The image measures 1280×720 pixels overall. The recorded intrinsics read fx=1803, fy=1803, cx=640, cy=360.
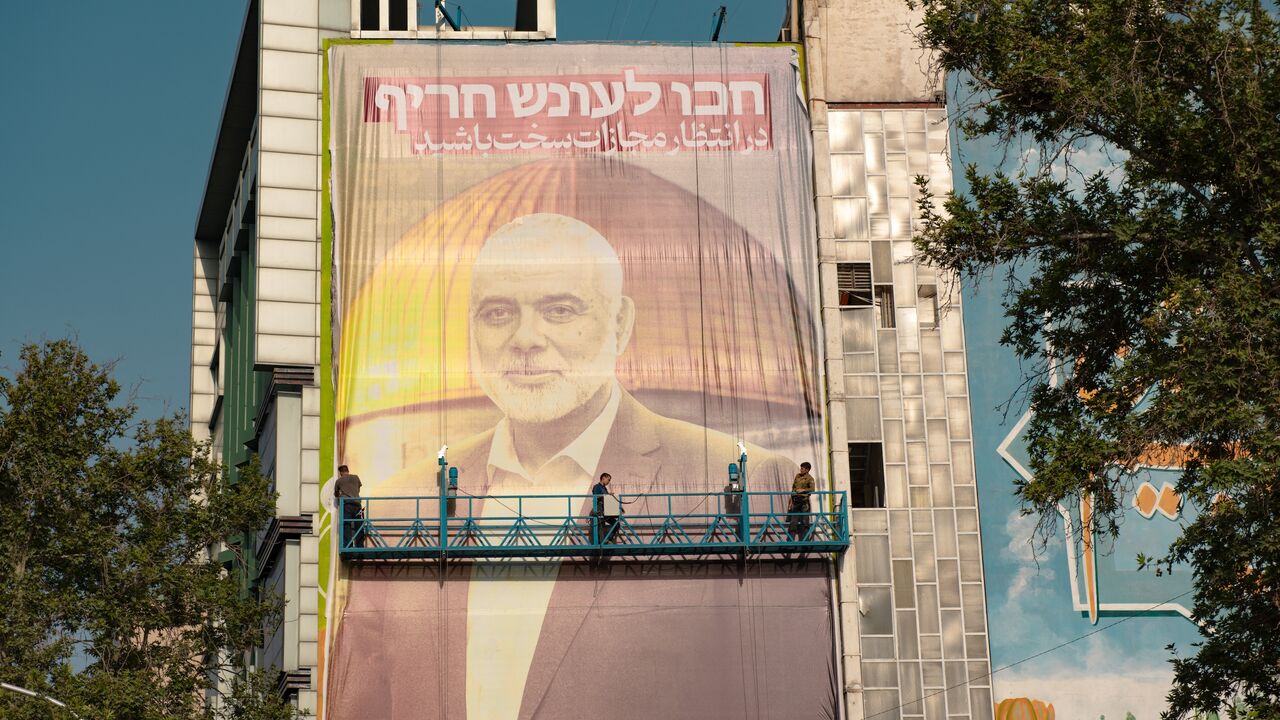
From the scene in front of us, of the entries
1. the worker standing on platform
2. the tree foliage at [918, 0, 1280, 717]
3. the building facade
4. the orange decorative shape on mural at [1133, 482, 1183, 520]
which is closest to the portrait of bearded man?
the worker standing on platform

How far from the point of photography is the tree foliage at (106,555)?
38094 millimetres

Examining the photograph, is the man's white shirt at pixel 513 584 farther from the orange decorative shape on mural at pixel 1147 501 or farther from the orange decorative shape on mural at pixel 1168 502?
the orange decorative shape on mural at pixel 1168 502

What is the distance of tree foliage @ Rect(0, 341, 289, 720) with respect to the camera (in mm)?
38094

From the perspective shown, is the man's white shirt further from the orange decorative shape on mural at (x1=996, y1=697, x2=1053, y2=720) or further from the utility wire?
the orange decorative shape on mural at (x1=996, y1=697, x2=1053, y2=720)

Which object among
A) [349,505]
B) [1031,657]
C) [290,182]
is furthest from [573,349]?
[1031,657]

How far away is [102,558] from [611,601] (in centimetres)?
1195

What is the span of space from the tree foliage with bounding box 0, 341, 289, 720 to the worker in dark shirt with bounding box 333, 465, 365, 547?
276cm

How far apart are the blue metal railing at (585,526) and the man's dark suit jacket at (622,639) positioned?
406 millimetres

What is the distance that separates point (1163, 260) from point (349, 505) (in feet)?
76.8

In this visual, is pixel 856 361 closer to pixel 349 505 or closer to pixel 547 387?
pixel 547 387

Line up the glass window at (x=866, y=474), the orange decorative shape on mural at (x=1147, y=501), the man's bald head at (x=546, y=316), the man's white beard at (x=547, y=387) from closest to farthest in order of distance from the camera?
1. the orange decorative shape on mural at (x=1147, y=501)
2. the man's white beard at (x=547, y=387)
3. the man's bald head at (x=546, y=316)
4. the glass window at (x=866, y=474)

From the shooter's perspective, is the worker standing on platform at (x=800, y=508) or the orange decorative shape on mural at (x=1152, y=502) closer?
the worker standing on platform at (x=800, y=508)

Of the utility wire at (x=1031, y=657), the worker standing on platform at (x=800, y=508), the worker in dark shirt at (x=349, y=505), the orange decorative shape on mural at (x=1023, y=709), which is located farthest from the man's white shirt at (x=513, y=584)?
the orange decorative shape on mural at (x=1023, y=709)

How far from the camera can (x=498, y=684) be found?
42688mm
